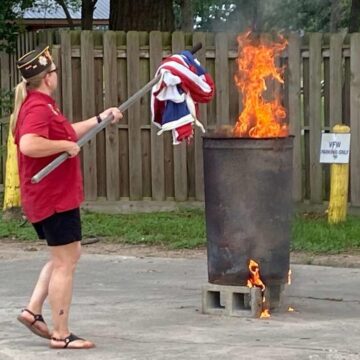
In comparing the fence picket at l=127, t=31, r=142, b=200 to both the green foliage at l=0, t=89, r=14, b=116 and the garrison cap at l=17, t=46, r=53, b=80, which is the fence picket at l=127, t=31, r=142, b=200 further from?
the garrison cap at l=17, t=46, r=53, b=80

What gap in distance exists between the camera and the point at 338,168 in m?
11.4

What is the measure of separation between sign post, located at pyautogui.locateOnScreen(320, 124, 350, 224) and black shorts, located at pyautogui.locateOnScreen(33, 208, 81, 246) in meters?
5.48

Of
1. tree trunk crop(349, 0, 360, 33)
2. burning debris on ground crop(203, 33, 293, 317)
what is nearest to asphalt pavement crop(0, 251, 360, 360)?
burning debris on ground crop(203, 33, 293, 317)

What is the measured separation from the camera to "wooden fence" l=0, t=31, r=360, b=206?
12.2 m

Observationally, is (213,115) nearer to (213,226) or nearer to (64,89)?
(64,89)

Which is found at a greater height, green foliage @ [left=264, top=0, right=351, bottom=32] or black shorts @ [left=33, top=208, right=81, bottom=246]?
green foliage @ [left=264, top=0, right=351, bottom=32]

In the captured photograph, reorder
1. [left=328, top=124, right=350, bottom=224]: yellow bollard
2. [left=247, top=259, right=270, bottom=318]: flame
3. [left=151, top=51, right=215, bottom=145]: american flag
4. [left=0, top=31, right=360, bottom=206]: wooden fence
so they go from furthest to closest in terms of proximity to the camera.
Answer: [left=0, top=31, right=360, bottom=206]: wooden fence < [left=328, top=124, right=350, bottom=224]: yellow bollard < [left=247, top=259, right=270, bottom=318]: flame < [left=151, top=51, right=215, bottom=145]: american flag

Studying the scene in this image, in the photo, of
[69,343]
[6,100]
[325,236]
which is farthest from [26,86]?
[6,100]

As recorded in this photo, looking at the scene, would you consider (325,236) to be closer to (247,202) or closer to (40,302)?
(247,202)

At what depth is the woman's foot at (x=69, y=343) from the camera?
662 centimetres

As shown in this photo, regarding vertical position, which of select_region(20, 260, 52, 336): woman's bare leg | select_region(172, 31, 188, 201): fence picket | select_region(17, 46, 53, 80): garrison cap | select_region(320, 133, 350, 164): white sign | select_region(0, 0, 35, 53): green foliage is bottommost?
select_region(20, 260, 52, 336): woman's bare leg

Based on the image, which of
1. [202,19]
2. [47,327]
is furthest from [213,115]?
[202,19]

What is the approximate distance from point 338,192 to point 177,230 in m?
1.86

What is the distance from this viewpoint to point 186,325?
288 inches
